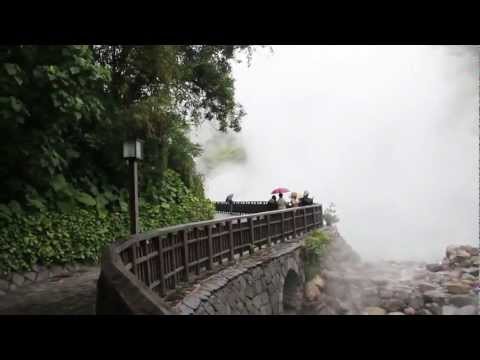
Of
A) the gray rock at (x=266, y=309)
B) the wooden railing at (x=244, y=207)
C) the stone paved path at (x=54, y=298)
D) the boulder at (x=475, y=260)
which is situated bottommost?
the boulder at (x=475, y=260)

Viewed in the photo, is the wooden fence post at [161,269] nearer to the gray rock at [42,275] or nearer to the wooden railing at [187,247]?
the wooden railing at [187,247]

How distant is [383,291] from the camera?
1319cm

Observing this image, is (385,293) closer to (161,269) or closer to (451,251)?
(451,251)

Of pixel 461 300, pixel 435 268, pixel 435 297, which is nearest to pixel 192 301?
pixel 435 297

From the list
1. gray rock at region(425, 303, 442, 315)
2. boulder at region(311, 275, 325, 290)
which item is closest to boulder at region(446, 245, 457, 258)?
gray rock at region(425, 303, 442, 315)

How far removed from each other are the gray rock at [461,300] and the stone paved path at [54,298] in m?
10.7

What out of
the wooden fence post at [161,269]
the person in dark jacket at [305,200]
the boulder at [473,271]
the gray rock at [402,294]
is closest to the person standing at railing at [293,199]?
the person in dark jacket at [305,200]

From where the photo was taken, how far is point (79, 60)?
640 cm

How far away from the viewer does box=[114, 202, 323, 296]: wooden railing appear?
5004mm

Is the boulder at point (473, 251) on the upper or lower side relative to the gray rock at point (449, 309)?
upper

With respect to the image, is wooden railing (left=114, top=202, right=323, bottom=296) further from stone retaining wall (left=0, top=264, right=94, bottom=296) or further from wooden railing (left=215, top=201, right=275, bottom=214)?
wooden railing (left=215, top=201, right=275, bottom=214)

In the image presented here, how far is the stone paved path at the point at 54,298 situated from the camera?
498 centimetres

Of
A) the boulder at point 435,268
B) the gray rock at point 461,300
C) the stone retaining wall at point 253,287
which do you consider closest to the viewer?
the stone retaining wall at point 253,287

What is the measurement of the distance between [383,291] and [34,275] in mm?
10667
